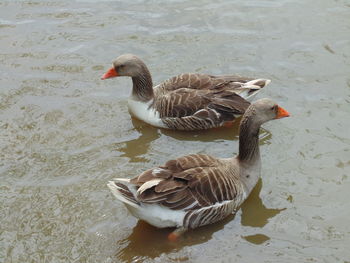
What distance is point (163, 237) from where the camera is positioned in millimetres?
6570

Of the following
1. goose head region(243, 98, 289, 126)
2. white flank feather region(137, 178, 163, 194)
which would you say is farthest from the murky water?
goose head region(243, 98, 289, 126)

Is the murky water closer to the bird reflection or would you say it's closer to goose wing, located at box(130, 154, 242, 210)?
the bird reflection

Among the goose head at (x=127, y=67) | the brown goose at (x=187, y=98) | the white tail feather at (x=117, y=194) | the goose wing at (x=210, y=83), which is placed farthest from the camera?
the goose head at (x=127, y=67)

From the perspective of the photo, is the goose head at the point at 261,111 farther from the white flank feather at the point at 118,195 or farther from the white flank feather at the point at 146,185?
the white flank feather at the point at 118,195

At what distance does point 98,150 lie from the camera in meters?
8.12

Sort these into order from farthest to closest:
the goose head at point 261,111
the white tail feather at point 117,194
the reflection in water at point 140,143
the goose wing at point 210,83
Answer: the goose wing at point 210,83
the reflection in water at point 140,143
the goose head at point 261,111
the white tail feather at point 117,194

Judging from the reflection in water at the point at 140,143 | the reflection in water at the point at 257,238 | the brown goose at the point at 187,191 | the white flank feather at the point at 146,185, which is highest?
the white flank feather at the point at 146,185

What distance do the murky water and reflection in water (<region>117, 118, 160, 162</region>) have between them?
0.03 m

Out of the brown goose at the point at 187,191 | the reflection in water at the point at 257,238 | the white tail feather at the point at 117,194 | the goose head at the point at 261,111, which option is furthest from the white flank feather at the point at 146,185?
the goose head at the point at 261,111

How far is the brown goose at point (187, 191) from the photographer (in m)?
6.23

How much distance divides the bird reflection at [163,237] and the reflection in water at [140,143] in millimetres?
1591

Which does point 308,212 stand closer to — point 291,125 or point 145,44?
point 291,125

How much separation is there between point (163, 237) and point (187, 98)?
8.76 feet

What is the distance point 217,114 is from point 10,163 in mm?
3136
